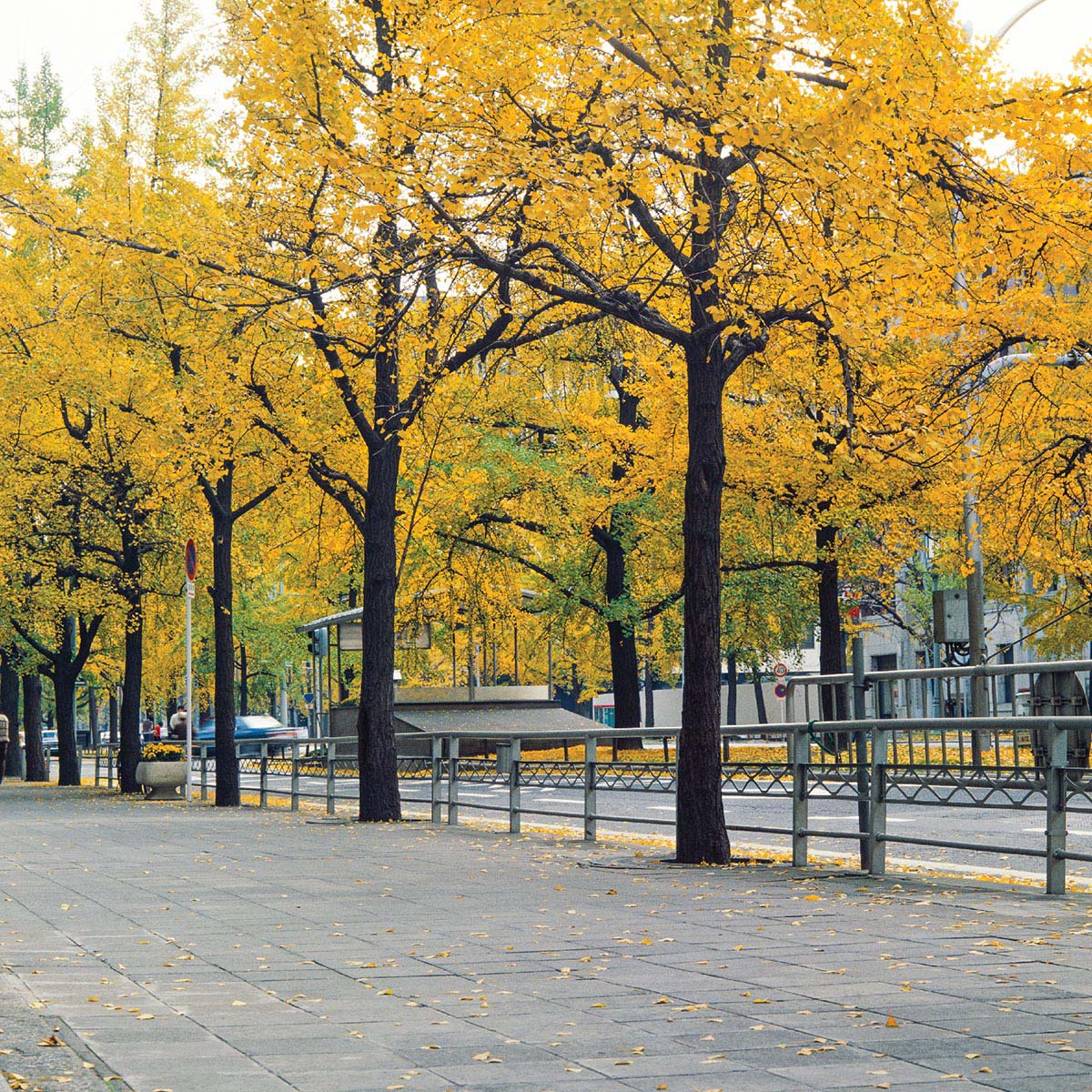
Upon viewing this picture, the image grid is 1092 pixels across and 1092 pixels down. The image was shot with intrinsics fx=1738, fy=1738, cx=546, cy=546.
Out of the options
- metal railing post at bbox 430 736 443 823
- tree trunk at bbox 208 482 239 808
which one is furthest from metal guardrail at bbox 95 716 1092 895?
tree trunk at bbox 208 482 239 808

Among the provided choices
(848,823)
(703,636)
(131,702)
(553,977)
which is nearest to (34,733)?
(131,702)

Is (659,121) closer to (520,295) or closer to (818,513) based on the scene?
(520,295)

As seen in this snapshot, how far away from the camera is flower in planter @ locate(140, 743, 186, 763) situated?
28938mm

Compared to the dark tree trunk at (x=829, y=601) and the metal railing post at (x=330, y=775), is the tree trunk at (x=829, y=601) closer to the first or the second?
the dark tree trunk at (x=829, y=601)

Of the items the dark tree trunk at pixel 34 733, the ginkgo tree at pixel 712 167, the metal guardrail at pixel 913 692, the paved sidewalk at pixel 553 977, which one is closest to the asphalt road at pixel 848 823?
the metal guardrail at pixel 913 692

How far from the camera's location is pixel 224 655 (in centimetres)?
2517

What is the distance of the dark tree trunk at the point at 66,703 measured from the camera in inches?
1438

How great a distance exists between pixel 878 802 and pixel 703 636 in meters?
2.14

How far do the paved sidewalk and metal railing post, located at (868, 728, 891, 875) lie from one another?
0.25 metres

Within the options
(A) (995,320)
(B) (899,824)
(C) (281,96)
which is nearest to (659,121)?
(A) (995,320)

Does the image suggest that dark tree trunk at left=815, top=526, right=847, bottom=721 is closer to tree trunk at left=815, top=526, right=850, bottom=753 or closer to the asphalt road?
tree trunk at left=815, top=526, right=850, bottom=753

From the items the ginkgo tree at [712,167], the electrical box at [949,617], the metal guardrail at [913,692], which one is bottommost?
the metal guardrail at [913,692]

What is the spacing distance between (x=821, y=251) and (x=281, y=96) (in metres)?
7.13

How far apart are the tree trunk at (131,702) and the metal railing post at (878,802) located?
1969cm
